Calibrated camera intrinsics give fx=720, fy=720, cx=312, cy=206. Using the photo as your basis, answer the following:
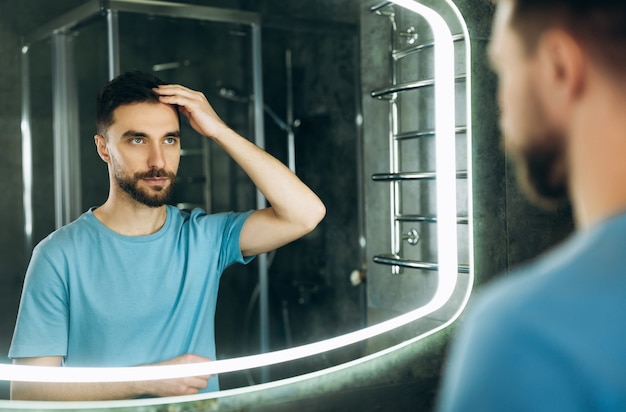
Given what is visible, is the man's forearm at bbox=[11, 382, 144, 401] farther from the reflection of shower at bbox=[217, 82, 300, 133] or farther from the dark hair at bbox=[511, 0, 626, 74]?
the reflection of shower at bbox=[217, 82, 300, 133]

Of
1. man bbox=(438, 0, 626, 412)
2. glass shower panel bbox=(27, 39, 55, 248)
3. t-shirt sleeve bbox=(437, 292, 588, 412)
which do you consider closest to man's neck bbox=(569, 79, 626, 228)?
man bbox=(438, 0, 626, 412)

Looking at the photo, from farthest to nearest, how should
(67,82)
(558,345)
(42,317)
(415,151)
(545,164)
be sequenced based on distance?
(67,82) → (415,151) → (42,317) → (545,164) → (558,345)

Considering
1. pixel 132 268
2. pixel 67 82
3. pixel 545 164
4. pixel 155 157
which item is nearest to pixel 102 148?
pixel 155 157

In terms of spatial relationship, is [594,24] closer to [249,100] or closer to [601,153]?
[601,153]

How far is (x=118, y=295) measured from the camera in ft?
4.09

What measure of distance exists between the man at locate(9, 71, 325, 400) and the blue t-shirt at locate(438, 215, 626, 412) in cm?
88

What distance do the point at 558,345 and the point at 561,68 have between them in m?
0.21

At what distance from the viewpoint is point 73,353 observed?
121cm

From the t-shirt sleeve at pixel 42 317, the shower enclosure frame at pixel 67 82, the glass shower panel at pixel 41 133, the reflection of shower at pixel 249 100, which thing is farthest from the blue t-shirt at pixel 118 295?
the reflection of shower at pixel 249 100

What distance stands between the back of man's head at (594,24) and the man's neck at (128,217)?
2.87ft

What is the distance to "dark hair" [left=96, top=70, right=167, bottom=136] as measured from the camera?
1.26 metres

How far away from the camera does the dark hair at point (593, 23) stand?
527 mm

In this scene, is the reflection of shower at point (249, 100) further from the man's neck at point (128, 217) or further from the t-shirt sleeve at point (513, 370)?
Result: the t-shirt sleeve at point (513, 370)

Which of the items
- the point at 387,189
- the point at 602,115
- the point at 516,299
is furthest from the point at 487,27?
the point at 516,299
